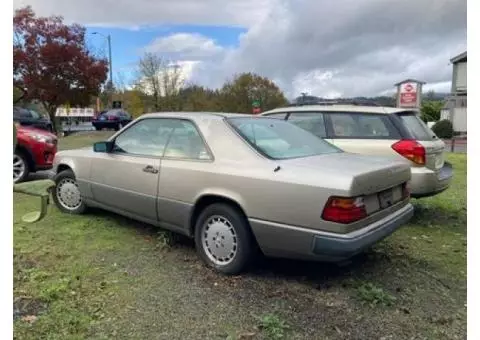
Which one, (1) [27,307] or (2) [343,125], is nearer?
(1) [27,307]

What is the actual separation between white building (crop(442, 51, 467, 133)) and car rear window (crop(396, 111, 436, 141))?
29.7m

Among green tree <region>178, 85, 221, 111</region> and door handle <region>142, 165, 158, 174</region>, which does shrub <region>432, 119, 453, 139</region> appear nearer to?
green tree <region>178, 85, 221, 111</region>

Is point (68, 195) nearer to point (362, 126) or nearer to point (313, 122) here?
point (313, 122)

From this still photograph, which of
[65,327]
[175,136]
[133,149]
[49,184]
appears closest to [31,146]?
[133,149]

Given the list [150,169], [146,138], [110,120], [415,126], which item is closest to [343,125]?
[415,126]

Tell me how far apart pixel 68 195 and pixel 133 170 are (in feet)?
5.36

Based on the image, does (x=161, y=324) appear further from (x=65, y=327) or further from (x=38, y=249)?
(x=38, y=249)

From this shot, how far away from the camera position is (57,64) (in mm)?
22359

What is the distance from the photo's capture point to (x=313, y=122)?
671 cm

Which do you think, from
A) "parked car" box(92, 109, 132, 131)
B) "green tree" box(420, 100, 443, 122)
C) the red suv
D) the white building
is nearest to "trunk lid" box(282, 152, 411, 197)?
the red suv

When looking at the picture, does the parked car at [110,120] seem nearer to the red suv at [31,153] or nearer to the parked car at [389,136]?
the red suv at [31,153]

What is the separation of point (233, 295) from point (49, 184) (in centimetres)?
253

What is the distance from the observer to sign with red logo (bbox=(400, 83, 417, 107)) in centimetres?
1997
